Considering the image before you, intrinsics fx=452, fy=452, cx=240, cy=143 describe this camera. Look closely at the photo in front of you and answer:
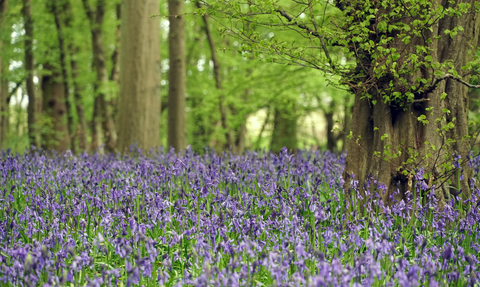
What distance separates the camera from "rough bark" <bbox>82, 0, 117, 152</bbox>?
16470 millimetres

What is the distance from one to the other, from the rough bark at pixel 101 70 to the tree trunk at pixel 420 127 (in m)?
12.7

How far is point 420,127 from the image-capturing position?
186 inches

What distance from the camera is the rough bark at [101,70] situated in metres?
16.5

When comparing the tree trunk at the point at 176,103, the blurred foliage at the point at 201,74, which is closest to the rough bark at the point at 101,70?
the blurred foliage at the point at 201,74

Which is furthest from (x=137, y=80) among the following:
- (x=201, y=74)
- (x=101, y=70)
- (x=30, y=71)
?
(x=201, y=74)

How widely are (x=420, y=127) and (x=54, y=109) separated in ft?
52.9

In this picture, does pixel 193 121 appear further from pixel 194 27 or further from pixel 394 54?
pixel 394 54

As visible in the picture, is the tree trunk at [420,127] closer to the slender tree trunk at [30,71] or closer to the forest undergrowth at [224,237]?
the forest undergrowth at [224,237]

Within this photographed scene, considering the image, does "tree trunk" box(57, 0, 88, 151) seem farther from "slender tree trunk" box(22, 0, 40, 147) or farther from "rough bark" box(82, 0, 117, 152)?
"slender tree trunk" box(22, 0, 40, 147)

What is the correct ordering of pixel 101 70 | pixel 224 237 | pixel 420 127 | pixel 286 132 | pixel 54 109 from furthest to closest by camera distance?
1. pixel 286 132
2. pixel 54 109
3. pixel 101 70
4. pixel 420 127
5. pixel 224 237

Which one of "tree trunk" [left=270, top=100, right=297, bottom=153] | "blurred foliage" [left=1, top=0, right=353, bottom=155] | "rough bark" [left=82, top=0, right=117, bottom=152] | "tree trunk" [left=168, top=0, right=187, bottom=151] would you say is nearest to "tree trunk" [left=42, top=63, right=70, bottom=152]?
"blurred foliage" [left=1, top=0, right=353, bottom=155]

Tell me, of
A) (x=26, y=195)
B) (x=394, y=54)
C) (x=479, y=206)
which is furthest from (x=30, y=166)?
(x=479, y=206)

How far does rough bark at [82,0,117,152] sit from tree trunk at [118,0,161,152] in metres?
6.86

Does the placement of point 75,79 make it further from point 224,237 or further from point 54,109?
point 224,237
